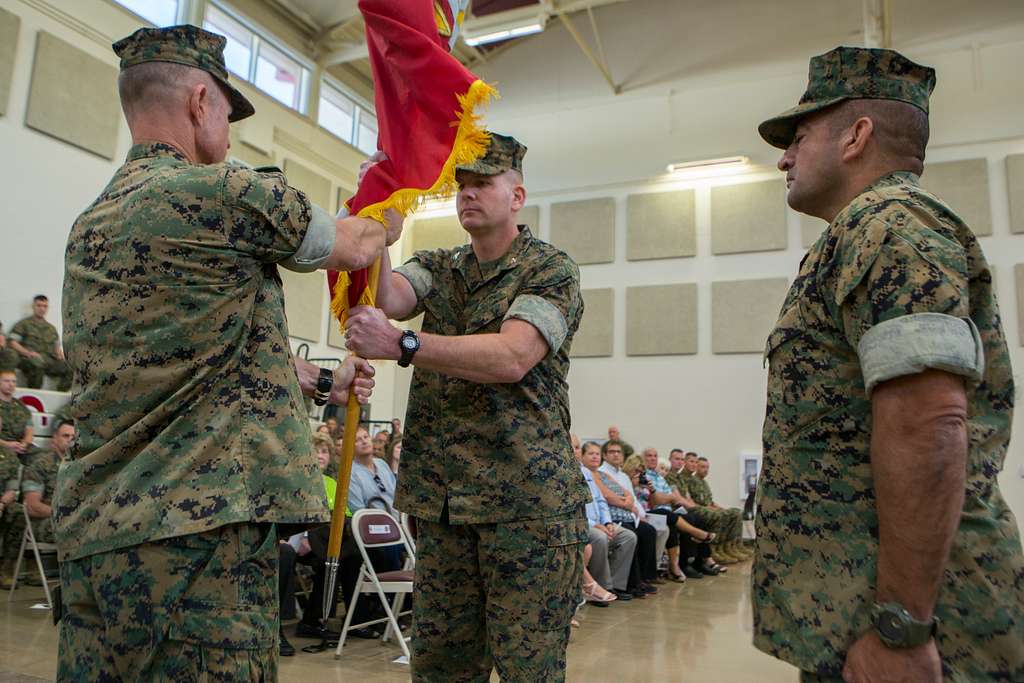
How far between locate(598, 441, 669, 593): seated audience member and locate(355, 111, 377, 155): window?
9.66 m

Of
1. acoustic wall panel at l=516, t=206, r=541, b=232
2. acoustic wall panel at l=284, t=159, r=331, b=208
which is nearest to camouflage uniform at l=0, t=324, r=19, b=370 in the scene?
acoustic wall panel at l=284, t=159, r=331, b=208

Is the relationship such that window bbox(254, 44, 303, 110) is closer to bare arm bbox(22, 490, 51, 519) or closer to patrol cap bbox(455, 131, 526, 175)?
bare arm bbox(22, 490, 51, 519)

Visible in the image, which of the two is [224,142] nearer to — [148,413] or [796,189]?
[148,413]

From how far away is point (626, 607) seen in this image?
6.40 meters

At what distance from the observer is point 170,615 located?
135 cm

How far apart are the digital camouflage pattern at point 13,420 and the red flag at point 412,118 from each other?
5.50 meters

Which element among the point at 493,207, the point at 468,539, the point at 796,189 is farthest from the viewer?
the point at 493,207

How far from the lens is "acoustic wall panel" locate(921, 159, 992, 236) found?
1221 cm

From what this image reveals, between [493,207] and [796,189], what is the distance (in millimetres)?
929

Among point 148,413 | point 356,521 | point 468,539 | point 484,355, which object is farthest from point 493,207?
point 356,521

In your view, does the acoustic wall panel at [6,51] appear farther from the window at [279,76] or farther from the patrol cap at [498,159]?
the patrol cap at [498,159]

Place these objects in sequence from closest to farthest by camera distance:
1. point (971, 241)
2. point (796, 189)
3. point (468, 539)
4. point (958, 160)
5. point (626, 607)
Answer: point (971, 241) → point (796, 189) → point (468, 539) → point (626, 607) → point (958, 160)

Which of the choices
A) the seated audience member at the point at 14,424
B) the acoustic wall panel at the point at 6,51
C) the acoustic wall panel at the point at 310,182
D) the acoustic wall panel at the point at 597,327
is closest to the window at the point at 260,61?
the acoustic wall panel at the point at 310,182

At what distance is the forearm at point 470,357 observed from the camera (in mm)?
1895
